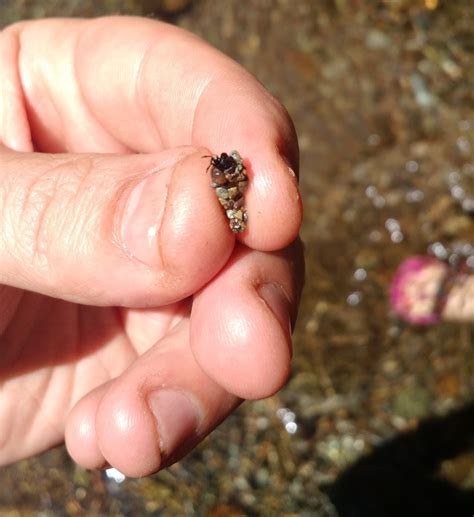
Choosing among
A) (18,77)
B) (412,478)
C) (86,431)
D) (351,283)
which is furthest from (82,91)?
(412,478)

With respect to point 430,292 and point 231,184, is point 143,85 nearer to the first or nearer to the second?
point 231,184

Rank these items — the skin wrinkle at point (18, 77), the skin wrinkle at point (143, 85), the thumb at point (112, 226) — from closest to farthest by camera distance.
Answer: the thumb at point (112, 226) < the skin wrinkle at point (143, 85) < the skin wrinkle at point (18, 77)

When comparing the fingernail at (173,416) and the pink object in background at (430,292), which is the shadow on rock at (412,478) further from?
the fingernail at (173,416)

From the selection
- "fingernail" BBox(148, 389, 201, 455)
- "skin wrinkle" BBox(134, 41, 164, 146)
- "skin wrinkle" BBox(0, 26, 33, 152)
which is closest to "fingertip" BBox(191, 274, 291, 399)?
"fingernail" BBox(148, 389, 201, 455)

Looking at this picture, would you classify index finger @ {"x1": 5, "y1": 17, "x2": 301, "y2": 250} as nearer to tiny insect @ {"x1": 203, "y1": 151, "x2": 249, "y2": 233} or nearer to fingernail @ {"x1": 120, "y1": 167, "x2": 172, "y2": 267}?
tiny insect @ {"x1": 203, "y1": 151, "x2": 249, "y2": 233}

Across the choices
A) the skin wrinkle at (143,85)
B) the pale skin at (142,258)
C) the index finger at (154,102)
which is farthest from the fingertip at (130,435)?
the skin wrinkle at (143,85)

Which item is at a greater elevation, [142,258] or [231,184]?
[231,184]
